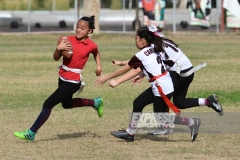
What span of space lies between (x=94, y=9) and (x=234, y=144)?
25.1 meters

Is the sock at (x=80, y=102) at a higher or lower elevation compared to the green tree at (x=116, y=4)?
higher

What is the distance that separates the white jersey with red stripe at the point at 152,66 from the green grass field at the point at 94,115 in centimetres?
79

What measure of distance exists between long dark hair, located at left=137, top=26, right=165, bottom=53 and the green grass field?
51.5 inches

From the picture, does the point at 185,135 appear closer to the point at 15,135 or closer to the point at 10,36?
the point at 15,135

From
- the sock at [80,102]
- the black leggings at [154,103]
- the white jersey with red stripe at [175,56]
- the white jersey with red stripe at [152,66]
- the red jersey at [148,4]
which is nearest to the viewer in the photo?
the white jersey with red stripe at [152,66]

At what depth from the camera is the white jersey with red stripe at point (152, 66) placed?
9.29 meters

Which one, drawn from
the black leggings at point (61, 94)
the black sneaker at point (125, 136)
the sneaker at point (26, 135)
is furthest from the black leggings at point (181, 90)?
the sneaker at point (26, 135)

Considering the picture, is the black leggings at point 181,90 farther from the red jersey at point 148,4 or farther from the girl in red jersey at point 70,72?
the red jersey at point 148,4

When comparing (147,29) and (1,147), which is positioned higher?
(147,29)

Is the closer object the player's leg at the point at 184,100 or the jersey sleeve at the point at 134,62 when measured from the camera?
the jersey sleeve at the point at 134,62

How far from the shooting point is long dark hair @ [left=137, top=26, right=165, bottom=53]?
9.31m

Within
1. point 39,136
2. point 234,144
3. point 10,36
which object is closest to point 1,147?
point 39,136

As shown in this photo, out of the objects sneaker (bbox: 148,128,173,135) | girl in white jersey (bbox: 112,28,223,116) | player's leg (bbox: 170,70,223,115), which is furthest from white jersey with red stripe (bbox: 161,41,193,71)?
sneaker (bbox: 148,128,173,135)

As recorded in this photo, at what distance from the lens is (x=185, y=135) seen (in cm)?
1019
